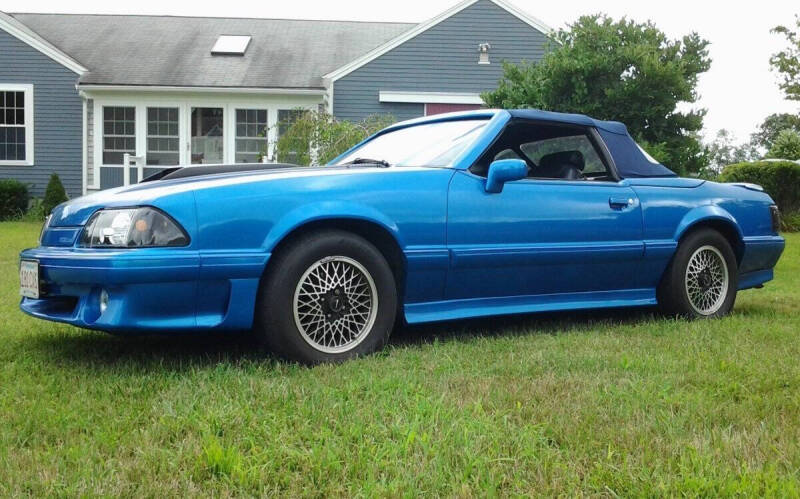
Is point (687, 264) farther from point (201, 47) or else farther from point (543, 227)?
point (201, 47)

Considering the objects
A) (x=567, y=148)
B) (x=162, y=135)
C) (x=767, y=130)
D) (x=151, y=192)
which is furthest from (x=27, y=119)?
(x=767, y=130)

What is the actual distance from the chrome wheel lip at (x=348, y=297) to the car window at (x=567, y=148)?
1.70 m

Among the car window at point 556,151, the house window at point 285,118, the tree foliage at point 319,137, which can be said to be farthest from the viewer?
the house window at point 285,118

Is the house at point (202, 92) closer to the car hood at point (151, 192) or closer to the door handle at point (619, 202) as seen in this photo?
the door handle at point (619, 202)

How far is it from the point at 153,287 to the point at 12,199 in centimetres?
1578

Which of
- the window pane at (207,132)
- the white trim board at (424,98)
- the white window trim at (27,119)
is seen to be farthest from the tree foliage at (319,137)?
the white window trim at (27,119)

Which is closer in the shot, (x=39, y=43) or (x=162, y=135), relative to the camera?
(x=162, y=135)

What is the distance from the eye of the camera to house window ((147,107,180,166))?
58.3 ft

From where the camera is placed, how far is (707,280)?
5.14m

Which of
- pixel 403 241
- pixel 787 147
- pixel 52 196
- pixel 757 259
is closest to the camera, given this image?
pixel 403 241

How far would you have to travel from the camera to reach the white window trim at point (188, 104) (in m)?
17.7

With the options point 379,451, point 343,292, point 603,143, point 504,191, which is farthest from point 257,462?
point 603,143

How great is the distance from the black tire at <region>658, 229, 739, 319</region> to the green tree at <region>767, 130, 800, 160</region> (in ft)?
87.5

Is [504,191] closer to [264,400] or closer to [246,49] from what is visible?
[264,400]
